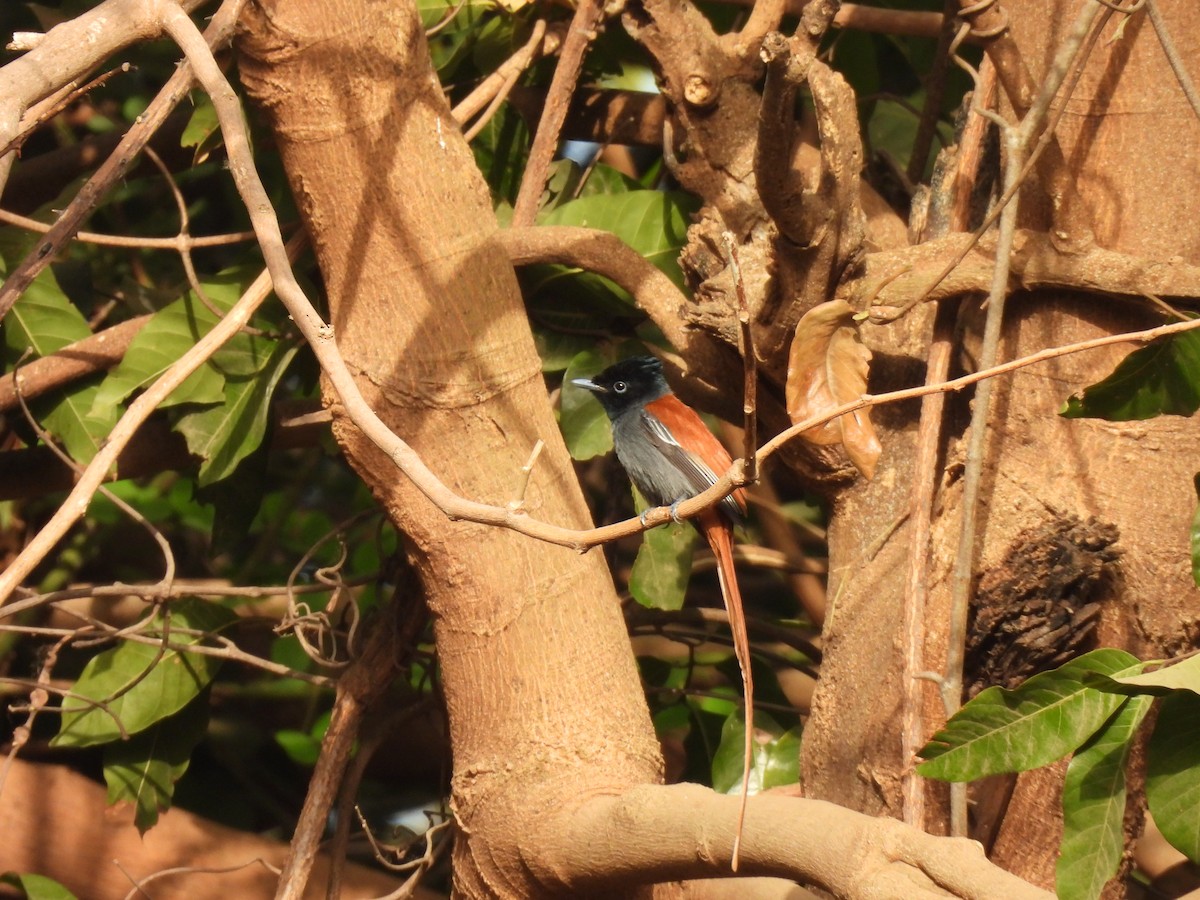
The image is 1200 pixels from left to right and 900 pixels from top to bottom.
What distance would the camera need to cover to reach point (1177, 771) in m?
1.63

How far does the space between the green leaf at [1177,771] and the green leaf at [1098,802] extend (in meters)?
0.04

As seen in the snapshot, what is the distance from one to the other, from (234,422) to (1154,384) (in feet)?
6.47

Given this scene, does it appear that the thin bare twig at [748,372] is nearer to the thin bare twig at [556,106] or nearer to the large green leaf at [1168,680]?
the large green leaf at [1168,680]

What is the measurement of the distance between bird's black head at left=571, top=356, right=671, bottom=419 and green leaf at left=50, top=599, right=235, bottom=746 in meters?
1.15

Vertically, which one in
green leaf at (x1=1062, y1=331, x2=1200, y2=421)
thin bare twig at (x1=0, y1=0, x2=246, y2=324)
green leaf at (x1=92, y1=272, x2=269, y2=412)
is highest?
thin bare twig at (x1=0, y1=0, x2=246, y2=324)

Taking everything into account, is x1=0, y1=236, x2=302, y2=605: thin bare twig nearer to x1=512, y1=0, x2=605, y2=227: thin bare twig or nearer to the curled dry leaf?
x1=512, y1=0, x2=605, y2=227: thin bare twig

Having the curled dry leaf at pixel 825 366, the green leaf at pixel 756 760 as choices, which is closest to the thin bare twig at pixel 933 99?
the curled dry leaf at pixel 825 366

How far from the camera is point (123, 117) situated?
165 inches

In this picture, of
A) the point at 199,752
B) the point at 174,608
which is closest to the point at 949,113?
the point at 174,608

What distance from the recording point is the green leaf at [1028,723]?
1.60m

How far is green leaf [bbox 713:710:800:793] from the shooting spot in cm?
295

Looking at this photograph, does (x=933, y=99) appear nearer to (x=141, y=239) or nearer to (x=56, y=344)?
(x=141, y=239)

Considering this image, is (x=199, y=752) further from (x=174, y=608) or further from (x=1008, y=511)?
(x=1008, y=511)

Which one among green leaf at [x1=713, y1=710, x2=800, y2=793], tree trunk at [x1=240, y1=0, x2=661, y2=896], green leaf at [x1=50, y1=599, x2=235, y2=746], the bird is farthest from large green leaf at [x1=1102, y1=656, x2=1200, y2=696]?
green leaf at [x1=50, y1=599, x2=235, y2=746]
